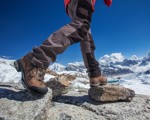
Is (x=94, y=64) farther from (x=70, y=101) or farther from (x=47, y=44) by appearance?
(x=47, y=44)

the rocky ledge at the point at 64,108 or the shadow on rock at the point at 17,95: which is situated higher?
the shadow on rock at the point at 17,95

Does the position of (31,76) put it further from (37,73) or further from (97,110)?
(97,110)

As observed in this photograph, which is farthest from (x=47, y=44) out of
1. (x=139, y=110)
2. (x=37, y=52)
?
(x=139, y=110)

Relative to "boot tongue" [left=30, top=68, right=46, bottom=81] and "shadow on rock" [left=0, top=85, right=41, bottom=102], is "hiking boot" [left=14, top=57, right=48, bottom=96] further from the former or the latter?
"shadow on rock" [left=0, top=85, right=41, bottom=102]

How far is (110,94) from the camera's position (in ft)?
14.3

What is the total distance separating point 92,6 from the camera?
149 inches

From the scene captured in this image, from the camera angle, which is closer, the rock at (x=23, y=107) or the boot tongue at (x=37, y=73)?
the rock at (x=23, y=107)

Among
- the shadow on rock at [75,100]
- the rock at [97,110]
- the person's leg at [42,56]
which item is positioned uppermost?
the person's leg at [42,56]

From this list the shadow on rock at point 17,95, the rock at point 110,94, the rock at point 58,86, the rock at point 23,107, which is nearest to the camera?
the rock at point 23,107

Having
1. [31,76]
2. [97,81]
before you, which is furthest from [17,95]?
[97,81]

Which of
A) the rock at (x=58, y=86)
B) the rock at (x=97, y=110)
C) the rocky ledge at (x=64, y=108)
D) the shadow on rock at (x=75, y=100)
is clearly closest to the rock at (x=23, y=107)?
the rocky ledge at (x=64, y=108)

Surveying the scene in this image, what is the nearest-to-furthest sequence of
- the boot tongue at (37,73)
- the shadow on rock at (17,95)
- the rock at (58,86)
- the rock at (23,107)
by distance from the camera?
1. the rock at (23,107)
2. the boot tongue at (37,73)
3. the shadow on rock at (17,95)
4. the rock at (58,86)

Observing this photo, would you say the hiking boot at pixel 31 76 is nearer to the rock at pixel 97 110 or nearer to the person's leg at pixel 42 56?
the person's leg at pixel 42 56

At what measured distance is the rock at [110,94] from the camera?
4.29 metres
